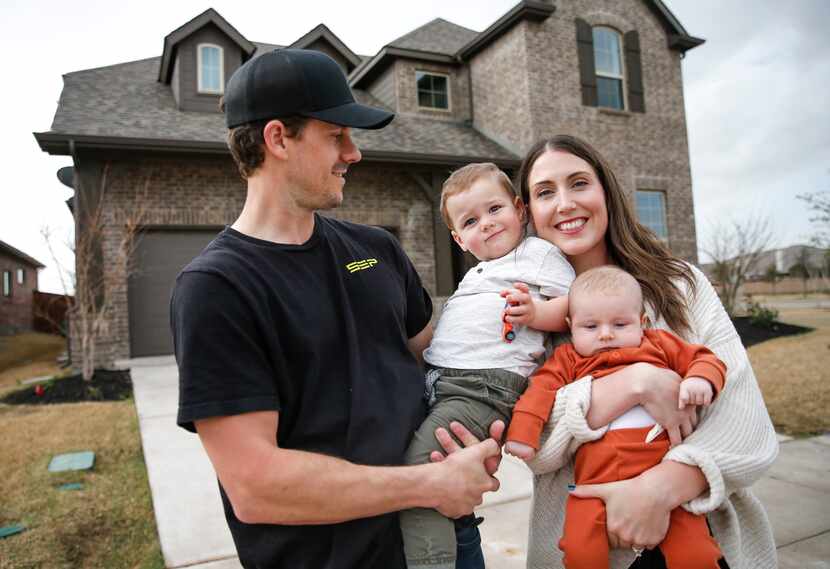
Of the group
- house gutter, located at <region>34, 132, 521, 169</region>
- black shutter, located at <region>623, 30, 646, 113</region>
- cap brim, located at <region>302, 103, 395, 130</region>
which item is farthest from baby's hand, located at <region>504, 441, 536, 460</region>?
black shutter, located at <region>623, 30, 646, 113</region>

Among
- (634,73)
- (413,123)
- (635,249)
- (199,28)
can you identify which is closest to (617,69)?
(634,73)

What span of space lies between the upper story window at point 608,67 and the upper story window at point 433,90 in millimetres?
3669

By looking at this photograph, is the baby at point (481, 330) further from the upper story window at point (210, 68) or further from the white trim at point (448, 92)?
the white trim at point (448, 92)

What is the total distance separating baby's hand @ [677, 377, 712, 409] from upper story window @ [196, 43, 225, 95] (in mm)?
12461

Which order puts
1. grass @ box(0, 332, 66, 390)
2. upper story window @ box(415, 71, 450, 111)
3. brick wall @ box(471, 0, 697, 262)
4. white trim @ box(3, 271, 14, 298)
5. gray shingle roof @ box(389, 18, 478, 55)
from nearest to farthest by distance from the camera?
1. grass @ box(0, 332, 66, 390)
2. brick wall @ box(471, 0, 697, 262)
3. upper story window @ box(415, 71, 450, 111)
4. gray shingle roof @ box(389, 18, 478, 55)
5. white trim @ box(3, 271, 14, 298)

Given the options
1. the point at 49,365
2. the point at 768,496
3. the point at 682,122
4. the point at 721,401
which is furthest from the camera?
the point at 682,122

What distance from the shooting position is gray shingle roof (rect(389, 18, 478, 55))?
14969mm

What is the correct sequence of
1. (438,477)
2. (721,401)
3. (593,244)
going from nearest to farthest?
(438,477) < (721,401) < (593,244)

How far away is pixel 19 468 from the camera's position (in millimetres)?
4766

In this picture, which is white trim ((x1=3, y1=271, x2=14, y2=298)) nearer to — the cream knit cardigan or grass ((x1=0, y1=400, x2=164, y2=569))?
grass ((x1=0, y1=400, x2=164, y2=569))

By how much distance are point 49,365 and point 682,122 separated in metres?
15.9

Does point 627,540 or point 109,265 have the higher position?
point 109,265

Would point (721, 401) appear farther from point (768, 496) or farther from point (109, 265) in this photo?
point (109, 265)

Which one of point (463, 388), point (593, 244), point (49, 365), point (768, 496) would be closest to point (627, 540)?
point (463, 388)
